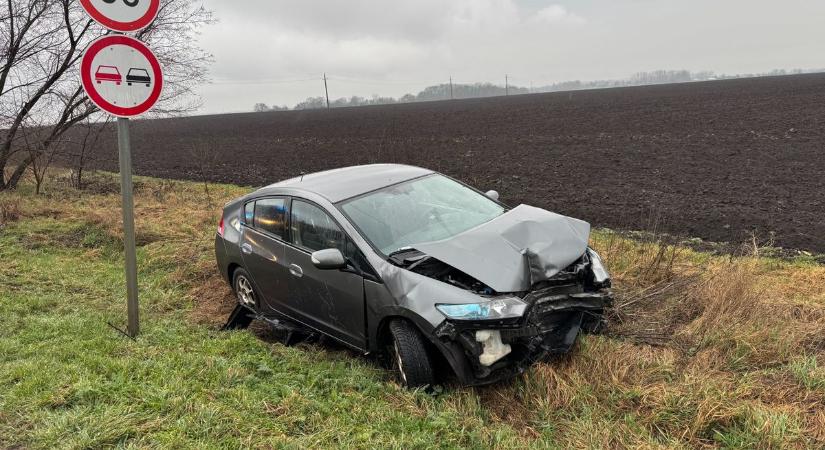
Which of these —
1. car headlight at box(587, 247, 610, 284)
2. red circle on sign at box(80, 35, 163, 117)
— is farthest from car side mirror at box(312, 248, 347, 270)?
car headlight at box(587, 247, 610, 284)

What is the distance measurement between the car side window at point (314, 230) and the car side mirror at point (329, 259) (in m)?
0.19

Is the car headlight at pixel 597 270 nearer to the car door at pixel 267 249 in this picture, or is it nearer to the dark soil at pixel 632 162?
the car door at pixel 267 249

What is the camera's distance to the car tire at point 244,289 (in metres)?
5.44

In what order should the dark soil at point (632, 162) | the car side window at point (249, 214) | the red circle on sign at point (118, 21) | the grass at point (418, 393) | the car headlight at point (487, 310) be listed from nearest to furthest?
the grass at point (418, 393) < the car headlight at point (487, 310) < the red circle on sign at point (118, 21) < the car side window at point (249, 214) < the dark soil at point (632, 162)

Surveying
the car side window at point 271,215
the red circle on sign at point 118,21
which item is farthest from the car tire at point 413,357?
the red circle on sign at point 118,21

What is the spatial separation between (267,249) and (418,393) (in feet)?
7.13

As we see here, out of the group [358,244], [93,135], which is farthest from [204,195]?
[358,244]

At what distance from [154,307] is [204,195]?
29.0 ft

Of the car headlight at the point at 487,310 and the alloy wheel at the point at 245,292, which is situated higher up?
the car headlight at the point at 487,310

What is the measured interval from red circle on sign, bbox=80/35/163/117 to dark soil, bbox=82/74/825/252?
19.2 ft

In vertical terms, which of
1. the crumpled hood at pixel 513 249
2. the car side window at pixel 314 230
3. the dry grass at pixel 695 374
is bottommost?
the dry grass at pixel 695 374

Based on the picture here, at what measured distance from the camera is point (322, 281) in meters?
4.46

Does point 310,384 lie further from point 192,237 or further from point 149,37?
point 149,37

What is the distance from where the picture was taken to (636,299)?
5129 millimetres
